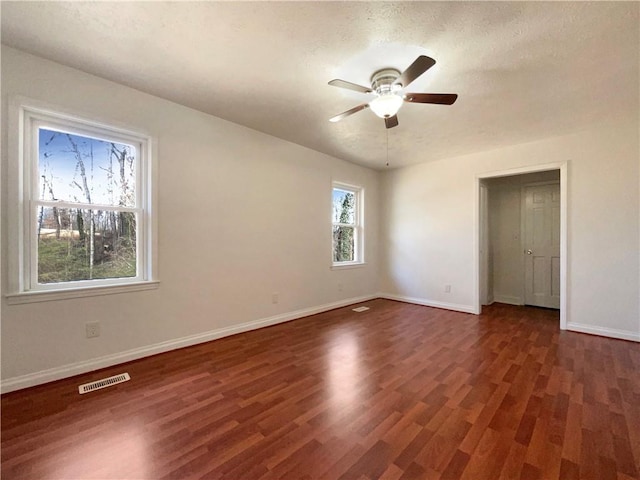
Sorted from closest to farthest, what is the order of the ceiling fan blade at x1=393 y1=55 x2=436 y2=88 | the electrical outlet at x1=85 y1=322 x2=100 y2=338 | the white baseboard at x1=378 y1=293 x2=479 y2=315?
the ceiling fan blade at x1=393 y1=55 x2=436 y2=88, the electrical outlet at x1=85 y1=322 x2=100 y2=338, the white baseboard at x1=378 y1=293 x2=479 y2=315

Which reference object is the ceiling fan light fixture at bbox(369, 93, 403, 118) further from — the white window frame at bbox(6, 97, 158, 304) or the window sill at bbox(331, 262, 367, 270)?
the window sill at bbox(331, 262, 367, 270)

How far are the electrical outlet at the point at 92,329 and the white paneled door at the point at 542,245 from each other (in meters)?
6.25

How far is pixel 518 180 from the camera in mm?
5016

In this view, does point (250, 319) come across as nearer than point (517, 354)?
No

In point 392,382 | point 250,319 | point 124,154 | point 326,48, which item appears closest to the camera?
point 326,48

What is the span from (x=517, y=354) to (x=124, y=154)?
4413 millimetres

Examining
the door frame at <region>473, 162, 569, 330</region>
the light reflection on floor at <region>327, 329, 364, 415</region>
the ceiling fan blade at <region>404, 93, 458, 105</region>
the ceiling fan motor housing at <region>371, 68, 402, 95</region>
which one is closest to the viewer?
the light reflection on floor at <region>327, 329, 364, 415</region>

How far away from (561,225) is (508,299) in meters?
2.03

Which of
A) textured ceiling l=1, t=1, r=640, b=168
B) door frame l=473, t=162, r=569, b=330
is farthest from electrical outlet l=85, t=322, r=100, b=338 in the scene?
door frame l=473, t=162, r=569, b=330

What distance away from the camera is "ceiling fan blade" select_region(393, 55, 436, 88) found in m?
1.69

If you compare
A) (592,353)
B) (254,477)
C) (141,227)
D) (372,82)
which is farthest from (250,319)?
(592,353)

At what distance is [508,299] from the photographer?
5172 mm

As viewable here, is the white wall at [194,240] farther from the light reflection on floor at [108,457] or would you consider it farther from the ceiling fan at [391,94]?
the ceiling fan at [391,94]

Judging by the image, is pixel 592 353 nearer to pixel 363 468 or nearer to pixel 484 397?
pixel 484 397
